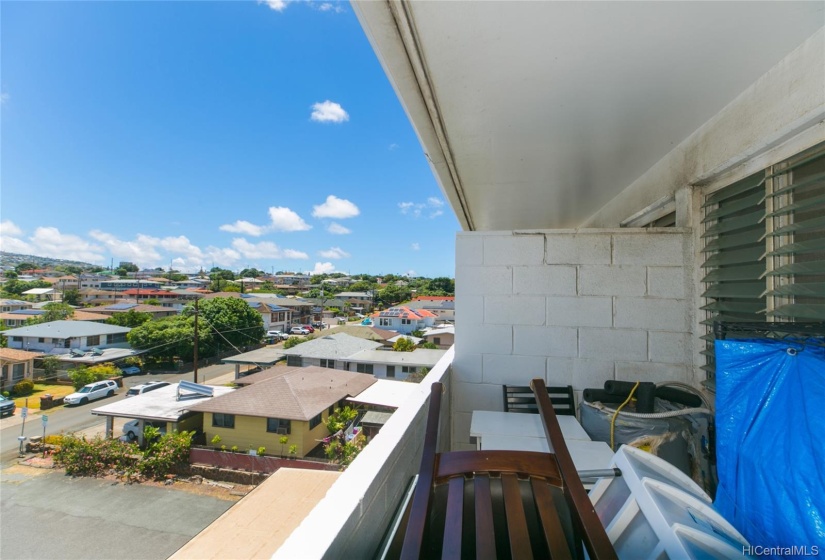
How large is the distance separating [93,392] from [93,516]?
27.5 ft

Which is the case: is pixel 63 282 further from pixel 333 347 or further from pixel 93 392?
pixel 333 347

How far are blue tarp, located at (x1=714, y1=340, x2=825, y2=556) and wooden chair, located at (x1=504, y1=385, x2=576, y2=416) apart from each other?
1098 millimetres

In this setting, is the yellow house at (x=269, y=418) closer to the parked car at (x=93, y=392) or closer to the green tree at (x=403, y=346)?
the parked car at (x=93, y=392)

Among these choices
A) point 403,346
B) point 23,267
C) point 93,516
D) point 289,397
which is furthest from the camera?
point 23,267

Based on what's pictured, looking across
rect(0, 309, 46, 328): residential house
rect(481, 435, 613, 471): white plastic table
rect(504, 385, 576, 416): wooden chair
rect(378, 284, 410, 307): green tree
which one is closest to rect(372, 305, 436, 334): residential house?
rect(378, 284, 410, 307): green tree

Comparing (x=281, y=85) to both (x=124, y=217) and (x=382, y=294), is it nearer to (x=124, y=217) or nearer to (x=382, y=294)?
(x=382, y=294)

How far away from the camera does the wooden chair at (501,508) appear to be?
24.4 inches

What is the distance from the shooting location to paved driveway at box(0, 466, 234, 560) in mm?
5574

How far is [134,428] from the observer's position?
29.0 feet

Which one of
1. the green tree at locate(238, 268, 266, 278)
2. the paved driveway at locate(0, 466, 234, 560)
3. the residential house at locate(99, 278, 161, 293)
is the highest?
the green tree at locate(238, 268, 266, 278)

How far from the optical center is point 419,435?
1.51 m

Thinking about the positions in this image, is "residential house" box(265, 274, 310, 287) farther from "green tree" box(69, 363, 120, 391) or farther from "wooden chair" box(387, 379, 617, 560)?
"wooden chair" box(387, 379, 617, 560)

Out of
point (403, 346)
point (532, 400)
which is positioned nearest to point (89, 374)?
point (403, 346)

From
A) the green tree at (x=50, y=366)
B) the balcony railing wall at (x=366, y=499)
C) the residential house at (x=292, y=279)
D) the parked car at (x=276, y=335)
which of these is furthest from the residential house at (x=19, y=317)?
the residential house at (x=292, y=279)
